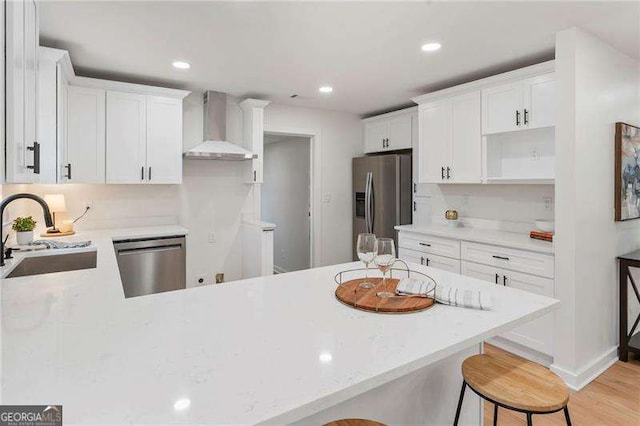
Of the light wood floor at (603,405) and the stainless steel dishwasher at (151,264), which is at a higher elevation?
the stainless steel dishwasher at (151,264)

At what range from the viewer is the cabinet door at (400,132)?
4520mm

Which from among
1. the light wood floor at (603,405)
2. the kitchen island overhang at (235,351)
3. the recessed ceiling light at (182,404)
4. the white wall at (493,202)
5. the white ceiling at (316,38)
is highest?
the white ceiling at (316,38)

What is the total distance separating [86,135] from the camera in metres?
3.32

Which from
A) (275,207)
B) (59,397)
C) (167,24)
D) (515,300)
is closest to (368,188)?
(275,207)

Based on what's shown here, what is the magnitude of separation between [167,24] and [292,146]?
3.57 meters

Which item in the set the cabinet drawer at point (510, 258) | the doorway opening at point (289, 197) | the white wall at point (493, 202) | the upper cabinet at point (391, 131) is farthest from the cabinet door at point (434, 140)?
the doorway opening at point (289, 197)

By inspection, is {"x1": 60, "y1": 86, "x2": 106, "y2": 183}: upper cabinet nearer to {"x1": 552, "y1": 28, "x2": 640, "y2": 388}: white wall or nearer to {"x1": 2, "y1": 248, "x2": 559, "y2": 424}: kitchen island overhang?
{"x1": 2, "y1": 248, "x2": 559, "y2": 424}: kitchen island overhang

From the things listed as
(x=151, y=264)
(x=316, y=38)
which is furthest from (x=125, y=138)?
(x=316, y=38)

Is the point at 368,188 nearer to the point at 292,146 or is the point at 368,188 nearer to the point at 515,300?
the point at 292,146

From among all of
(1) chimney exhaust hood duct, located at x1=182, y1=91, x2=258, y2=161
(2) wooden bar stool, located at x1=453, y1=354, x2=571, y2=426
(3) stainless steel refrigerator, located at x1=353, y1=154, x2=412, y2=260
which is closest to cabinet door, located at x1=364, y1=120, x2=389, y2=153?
(3) stainless steel refrigerator, located at x1=353, y1=154, x2=412, y2=260

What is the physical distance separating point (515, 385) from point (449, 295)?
0.40m

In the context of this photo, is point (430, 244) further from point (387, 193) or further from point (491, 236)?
point (387, 193)

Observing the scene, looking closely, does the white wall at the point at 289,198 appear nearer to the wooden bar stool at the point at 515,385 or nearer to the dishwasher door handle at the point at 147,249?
the dishwasher door handle at the point at 147,249

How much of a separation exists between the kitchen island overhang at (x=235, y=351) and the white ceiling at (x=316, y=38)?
5.45ft
